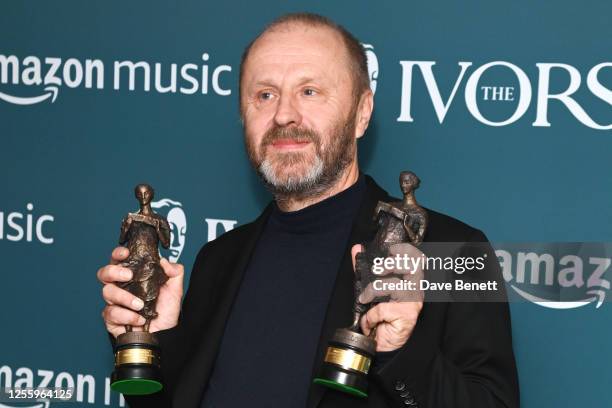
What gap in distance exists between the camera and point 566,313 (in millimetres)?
2295

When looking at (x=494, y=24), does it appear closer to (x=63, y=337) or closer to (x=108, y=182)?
(x=108, y=182)

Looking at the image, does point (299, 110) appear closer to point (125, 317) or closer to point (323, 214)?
point (323, 214)

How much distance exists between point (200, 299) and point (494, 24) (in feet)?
3.46

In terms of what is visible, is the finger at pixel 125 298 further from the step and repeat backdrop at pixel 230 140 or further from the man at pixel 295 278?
the step and repeat backdrop at pixel 230 140

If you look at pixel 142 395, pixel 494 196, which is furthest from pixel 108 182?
pixel 494 196

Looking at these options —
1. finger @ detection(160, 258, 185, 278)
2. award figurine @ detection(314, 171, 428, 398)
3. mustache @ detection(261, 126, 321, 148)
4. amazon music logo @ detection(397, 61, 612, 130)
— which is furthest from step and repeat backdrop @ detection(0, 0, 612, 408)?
award figurine @ detection(314, 171, 428, 398)

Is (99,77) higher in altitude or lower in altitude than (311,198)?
higher

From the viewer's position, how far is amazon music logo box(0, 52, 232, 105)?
101 inches

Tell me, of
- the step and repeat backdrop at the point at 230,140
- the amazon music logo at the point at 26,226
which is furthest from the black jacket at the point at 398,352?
the amazon music logo at the point at 26,226

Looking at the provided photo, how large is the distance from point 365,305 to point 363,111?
704 mm

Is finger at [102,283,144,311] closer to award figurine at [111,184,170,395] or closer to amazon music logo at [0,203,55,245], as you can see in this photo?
award figurine at [111,184,170,395]

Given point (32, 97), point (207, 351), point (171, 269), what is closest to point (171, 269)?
point (171, 269)

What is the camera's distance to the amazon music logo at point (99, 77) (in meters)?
2.58

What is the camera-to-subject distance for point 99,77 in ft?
8.76
